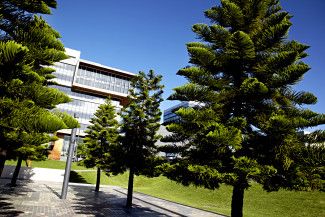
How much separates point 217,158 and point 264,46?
420 centimetres

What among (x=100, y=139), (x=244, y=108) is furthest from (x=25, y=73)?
(x=100, y=139)

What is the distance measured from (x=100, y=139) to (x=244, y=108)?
19.2m

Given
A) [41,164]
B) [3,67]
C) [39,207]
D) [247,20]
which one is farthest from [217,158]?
[41,164]

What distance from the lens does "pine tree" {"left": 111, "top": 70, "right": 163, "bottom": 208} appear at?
1747 cm

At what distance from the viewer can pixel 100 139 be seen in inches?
1008

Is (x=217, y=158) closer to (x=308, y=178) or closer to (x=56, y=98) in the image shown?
(x=308, y=178)

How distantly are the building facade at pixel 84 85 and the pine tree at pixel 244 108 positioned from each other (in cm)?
5036

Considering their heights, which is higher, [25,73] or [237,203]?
[25,73]

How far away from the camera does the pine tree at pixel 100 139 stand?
2455cm

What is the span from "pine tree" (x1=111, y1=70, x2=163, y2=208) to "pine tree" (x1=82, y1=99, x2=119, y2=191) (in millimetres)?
6065

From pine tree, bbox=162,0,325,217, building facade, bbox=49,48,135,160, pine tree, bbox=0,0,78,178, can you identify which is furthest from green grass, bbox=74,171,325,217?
building facade, bbox=49,48,135,160

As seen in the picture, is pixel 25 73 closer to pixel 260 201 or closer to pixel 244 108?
pixel 244 108

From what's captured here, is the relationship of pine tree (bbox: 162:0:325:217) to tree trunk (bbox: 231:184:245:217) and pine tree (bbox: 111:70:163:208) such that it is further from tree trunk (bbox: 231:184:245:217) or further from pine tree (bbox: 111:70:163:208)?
pine tree (bbox: 111:70:163:208)

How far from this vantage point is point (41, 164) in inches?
1553
